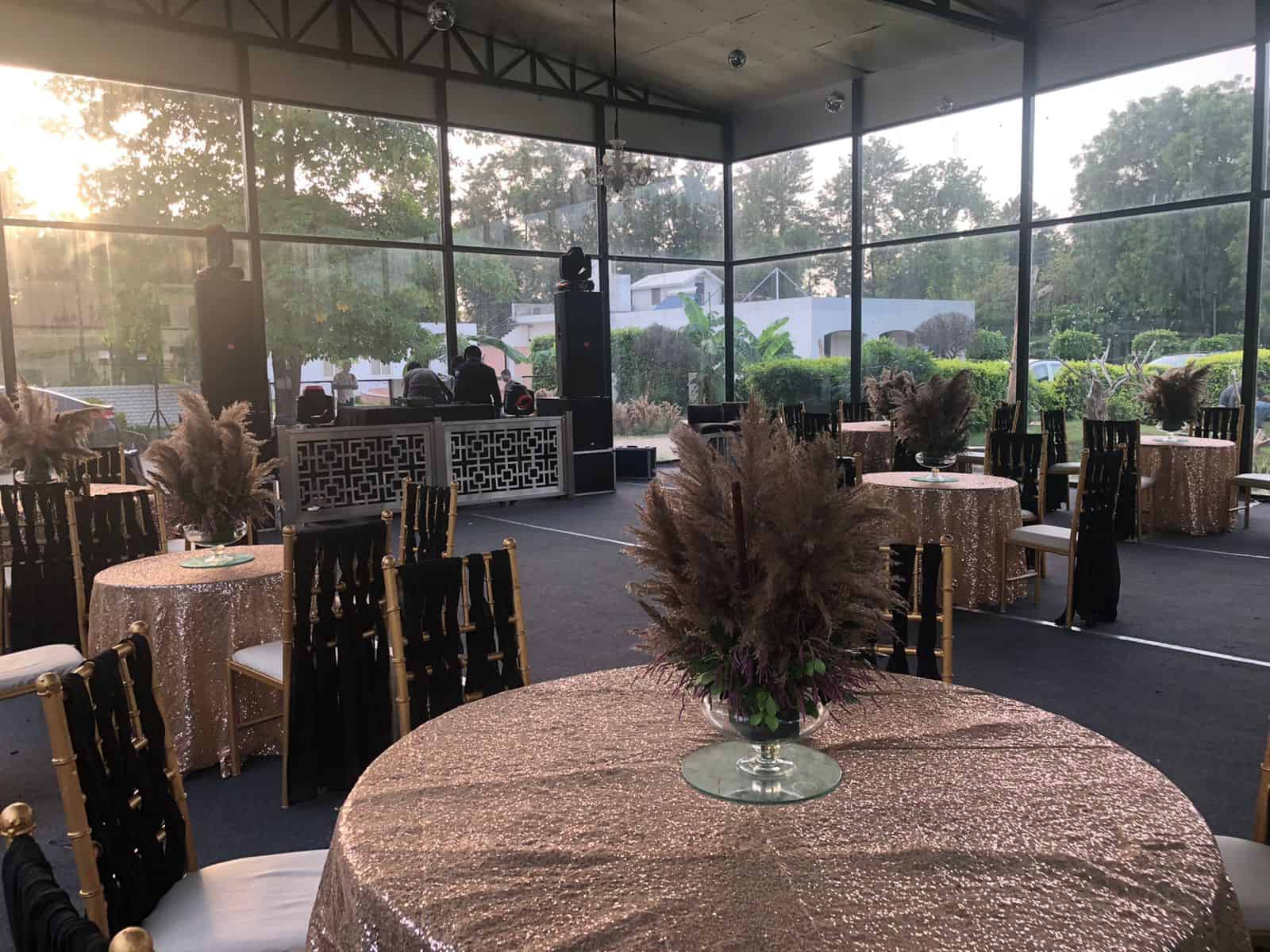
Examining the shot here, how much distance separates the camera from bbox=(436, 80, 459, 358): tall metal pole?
10.2 meters

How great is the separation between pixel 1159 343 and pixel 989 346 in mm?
1705

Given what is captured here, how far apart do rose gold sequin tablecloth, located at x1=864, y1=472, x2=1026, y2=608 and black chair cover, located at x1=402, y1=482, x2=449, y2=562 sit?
2497mm

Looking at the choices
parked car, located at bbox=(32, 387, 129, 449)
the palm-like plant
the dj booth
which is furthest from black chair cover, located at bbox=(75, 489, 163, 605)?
parked car, located at bbox=(32, 387, 129, 449)

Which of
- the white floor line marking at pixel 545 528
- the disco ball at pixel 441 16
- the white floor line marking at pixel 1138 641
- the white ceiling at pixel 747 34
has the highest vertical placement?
the white ceiling at pixel 747 34

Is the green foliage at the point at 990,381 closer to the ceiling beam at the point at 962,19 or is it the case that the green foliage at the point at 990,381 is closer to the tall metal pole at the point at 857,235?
the tall metal pole at the point at 857,235

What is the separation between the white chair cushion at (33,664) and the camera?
297 centimetres

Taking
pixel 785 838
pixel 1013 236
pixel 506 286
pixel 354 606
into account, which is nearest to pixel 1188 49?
pixel 1013 236

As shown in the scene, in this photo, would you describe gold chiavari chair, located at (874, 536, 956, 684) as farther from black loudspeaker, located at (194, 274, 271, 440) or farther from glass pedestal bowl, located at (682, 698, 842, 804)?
black loudspeaker, located at (194, 274, 271, 440)

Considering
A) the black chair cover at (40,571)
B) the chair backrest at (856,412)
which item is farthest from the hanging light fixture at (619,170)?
the black chair cover at (40,571)

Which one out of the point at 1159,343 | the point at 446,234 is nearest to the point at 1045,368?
the point at 1159,343

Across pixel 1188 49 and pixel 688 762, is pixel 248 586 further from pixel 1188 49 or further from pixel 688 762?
pixel 1188 49

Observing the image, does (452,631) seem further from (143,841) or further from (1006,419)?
(1006,419)

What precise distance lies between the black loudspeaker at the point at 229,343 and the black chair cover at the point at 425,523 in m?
4.84

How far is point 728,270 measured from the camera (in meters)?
12.8
